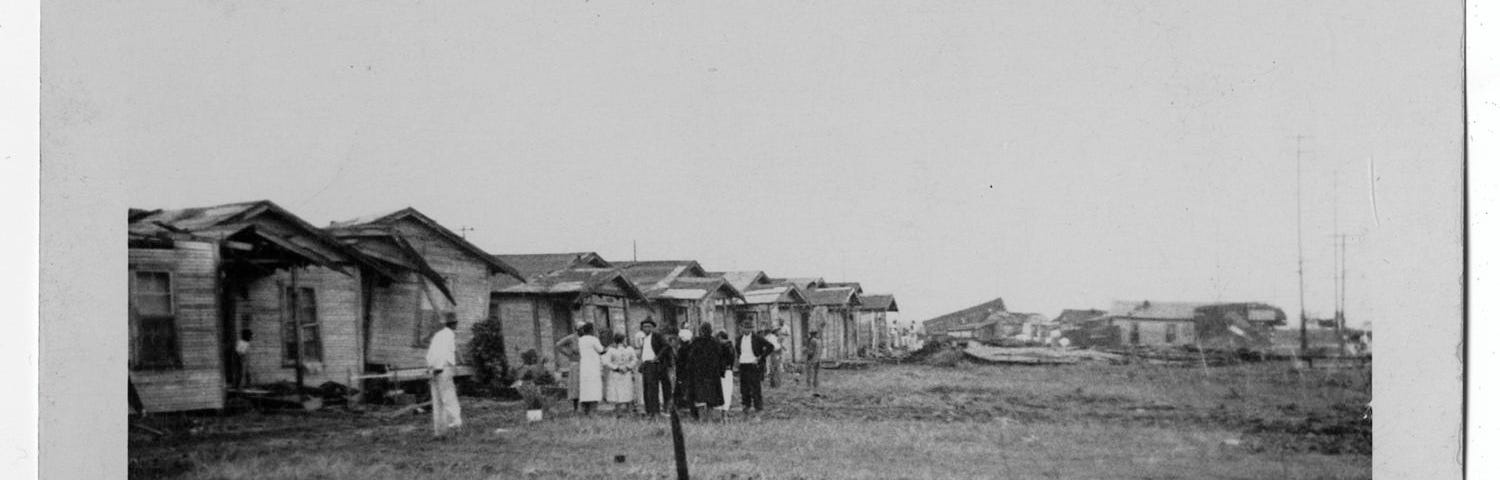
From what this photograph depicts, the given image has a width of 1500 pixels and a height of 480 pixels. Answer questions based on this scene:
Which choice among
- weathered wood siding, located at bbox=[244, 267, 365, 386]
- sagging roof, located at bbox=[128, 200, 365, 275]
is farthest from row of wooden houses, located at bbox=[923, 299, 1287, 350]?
sagging roof, located at bbox=[128, 200, 365, 275]

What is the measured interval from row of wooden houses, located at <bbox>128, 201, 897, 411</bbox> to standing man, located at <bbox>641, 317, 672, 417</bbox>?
144 mm

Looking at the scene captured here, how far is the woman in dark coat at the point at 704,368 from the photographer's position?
6.68 meters

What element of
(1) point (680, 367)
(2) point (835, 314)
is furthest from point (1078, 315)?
(1) point (680, 367)

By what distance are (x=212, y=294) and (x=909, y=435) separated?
3.68 m

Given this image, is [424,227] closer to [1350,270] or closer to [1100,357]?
[1100,357]

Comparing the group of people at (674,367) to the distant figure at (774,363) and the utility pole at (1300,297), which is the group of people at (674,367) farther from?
the utility pole at (1300,297)

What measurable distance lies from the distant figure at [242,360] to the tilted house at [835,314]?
2.92 meters

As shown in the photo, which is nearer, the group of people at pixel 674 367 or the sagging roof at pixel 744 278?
the sagging roof at pixel 744 278

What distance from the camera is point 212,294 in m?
6.48

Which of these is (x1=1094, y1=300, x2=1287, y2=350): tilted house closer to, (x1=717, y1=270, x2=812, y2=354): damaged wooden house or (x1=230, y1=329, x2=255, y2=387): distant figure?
(x1=717, y1=270, x2=812, y2=354): damaged wooden house

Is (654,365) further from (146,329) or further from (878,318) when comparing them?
(146,329)

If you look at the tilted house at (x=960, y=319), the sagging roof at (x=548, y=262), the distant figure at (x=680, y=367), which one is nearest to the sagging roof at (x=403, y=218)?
the sagging roof at (x=548, y=262)

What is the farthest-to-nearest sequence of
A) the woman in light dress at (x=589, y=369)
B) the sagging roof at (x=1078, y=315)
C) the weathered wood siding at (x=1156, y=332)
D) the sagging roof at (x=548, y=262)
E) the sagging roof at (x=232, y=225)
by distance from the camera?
the woman in light dress at (x=589, y=369) < the sagging roof at (x=548, y=262) < the sagging roof at (x=232, y=225) < the sagging roof at (x=1078, y=315) < the weathered wood siding at (x=1156, y=332)

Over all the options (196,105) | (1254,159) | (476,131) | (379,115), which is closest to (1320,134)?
(1254,159)
